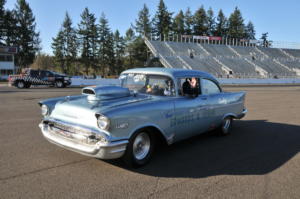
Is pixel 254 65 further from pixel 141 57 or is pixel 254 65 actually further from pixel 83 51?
pixel 83 51

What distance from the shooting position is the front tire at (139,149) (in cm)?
385

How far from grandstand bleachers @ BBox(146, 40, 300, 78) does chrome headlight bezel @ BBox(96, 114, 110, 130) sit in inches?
1689

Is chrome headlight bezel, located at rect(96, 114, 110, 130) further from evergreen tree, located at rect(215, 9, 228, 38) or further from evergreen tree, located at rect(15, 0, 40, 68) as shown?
evergreen tree, located at rect(215, 9, 228, 38)

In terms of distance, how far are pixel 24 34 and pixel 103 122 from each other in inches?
2460

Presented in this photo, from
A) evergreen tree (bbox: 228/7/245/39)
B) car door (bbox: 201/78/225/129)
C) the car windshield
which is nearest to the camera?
the car windshield

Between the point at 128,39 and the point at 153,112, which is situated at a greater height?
the point at 128,39

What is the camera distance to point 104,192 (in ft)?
10.7

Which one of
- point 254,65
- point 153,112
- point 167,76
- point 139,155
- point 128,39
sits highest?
point 128,39

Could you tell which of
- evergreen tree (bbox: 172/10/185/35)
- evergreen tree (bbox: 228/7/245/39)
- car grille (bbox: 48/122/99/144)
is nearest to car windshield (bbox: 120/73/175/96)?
car grille (bbox: 48/122/99/144)

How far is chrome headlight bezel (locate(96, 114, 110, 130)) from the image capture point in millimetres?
3531

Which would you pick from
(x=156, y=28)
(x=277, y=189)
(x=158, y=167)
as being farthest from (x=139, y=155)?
(x=156, y=28)

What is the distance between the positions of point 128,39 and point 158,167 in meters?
73.7

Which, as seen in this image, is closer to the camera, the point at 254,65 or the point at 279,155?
the point at 279,155

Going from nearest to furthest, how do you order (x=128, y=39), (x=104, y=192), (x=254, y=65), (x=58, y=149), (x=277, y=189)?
1. (x=104, y=192)
2. (x=277, y=189)
3. (x=58, y=149)
4. (x=254, y=65)
5. (x=128, y=39)
